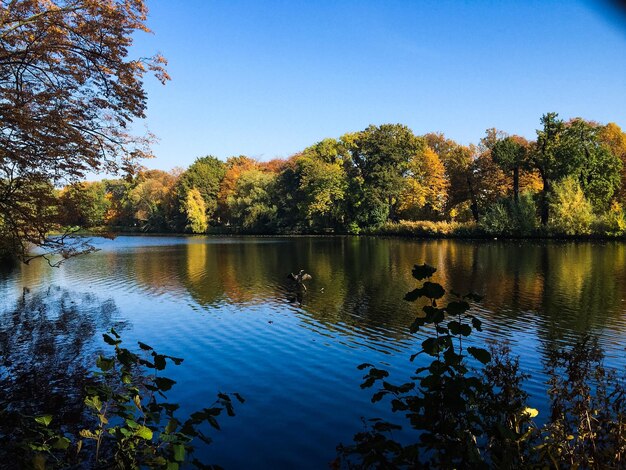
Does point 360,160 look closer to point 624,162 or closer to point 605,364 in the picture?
point 624,162

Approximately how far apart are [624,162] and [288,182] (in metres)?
52.3

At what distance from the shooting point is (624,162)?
57.4m

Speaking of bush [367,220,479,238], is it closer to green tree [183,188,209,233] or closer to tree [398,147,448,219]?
tree [398,147,448,219]

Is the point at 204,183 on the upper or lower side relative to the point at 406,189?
upper

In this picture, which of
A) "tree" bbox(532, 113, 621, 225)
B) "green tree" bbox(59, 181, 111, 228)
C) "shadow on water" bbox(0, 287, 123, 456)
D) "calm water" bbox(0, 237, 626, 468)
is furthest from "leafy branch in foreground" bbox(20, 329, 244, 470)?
"tree" bbox(532, 113, 621, 225)

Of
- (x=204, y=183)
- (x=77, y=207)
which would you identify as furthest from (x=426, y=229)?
(x=77, y=207)

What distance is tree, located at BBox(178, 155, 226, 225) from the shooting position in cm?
9544

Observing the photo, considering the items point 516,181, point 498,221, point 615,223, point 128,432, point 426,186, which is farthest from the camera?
point 426,186

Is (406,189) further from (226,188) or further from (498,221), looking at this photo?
(226,188)

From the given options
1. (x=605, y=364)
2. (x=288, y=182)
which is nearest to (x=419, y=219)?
(x=288, y=182)

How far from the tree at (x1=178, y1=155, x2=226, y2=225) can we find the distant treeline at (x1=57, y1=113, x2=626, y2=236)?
258 millimetres

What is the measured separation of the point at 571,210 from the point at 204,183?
7180cm

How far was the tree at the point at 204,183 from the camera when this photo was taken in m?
95.4

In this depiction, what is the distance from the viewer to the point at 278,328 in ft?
50.8
